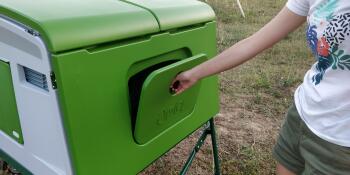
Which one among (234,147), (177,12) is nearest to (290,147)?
(177,12)

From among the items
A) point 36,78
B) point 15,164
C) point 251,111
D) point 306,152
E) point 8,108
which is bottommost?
point 251,111

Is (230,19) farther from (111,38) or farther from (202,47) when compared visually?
(111,38)

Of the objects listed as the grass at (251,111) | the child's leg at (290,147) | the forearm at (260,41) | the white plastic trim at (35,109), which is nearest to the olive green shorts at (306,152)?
the child's leg at (290,147)

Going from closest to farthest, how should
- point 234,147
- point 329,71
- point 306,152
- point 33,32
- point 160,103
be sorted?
point 33,32 < point 329,71 < point 306,152 < point 160,103 < point 234,147

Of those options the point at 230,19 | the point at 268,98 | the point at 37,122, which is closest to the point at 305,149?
the point at 37,122

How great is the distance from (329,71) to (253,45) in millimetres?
258

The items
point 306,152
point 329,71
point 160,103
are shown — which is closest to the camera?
point 329,71

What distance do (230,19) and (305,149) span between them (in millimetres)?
6064

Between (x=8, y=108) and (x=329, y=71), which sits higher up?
(x=329, y=71)

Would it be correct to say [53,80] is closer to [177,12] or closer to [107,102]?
[107,102]

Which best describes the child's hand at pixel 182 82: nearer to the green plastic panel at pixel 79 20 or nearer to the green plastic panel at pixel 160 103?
the green plastic panel at pixel 160 103

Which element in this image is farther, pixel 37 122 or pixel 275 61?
pixel 275 61

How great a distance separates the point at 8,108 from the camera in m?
1.21

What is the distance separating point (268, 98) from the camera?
3518 mm
